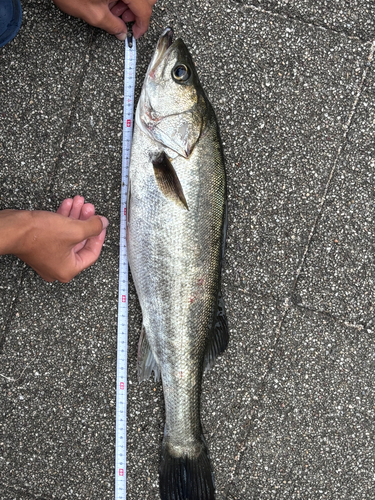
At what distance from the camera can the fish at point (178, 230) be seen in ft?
7.70

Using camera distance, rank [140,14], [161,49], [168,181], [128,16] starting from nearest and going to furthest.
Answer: [168,181], [161,49], [140,14], [128,16]

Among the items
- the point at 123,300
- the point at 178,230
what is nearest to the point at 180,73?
the point at 178,230

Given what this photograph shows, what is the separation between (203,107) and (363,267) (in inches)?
60.8

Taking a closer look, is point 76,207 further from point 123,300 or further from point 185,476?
point 185,476

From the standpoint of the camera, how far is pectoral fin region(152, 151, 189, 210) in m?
2.32

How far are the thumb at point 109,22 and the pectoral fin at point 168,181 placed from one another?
95 centimetres

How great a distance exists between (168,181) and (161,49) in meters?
0.82

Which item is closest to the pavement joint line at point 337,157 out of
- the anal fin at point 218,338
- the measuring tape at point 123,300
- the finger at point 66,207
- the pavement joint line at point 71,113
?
the anal fin at point 218,338

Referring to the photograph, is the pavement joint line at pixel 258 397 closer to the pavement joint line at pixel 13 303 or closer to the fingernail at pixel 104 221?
the fingernail at pixel 104 221

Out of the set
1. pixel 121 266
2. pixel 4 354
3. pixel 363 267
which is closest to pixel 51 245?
pixel 121 266

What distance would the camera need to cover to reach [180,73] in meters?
2.38

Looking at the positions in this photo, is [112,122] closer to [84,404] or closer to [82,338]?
[82,338]

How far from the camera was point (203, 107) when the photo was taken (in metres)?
2.42

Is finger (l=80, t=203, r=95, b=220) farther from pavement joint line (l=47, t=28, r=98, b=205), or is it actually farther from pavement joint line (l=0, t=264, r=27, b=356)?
pavement joint line (l=0, t=264, r=27, b=356)
